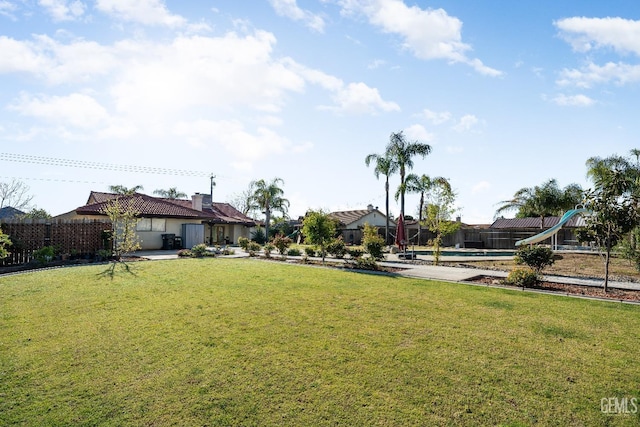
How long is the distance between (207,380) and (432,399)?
8.34 feet

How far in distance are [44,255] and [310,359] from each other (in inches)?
622

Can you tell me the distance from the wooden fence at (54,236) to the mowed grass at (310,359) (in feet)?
28.7

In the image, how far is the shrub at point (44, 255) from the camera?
15.3 meters

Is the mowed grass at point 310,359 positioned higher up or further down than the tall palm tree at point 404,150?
further down

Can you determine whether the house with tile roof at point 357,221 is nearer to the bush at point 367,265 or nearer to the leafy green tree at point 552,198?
the leafy green tree at point 552,198

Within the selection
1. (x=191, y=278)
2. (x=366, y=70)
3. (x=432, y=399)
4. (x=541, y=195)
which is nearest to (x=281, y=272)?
(x=191, y=278)

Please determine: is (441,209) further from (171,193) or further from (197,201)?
(171,193)

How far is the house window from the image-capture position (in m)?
25.0

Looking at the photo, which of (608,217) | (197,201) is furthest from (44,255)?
(608,217)

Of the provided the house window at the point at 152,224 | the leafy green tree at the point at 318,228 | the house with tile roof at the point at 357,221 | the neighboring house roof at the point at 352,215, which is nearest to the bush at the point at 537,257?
the leafy green tree at the point at 318,228

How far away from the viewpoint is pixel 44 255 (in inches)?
607

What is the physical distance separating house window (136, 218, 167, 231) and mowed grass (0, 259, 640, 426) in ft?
55.5

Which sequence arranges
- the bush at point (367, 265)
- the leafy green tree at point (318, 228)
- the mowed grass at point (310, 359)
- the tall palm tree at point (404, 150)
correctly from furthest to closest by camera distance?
the tall palm tree at point (404, 150)
the leafy green tree at point (318, 228)
the bush at point (367, 265)
the mowed grass at point (310, 359)

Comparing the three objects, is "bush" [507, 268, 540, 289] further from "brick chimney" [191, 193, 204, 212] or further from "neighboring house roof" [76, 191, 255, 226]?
"brick chimney" [191, 193, 204, 212]
